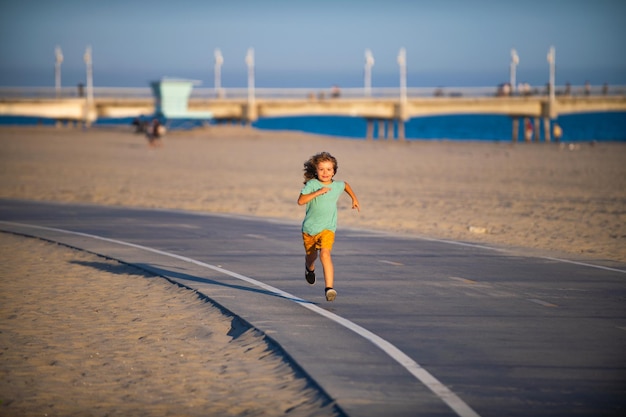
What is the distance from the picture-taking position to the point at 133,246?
1631 centimetres

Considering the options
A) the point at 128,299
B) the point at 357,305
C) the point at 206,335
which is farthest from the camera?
the point at 128,299

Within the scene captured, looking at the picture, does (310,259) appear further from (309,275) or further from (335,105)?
(335,105)

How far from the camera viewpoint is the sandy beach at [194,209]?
771 cm

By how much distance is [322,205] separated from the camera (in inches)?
421

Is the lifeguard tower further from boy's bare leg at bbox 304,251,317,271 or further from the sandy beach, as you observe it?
boy's bare leg at bbox 304,251,317,271

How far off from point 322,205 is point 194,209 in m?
13.9

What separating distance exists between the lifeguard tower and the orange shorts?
243 feet

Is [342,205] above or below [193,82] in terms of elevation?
below

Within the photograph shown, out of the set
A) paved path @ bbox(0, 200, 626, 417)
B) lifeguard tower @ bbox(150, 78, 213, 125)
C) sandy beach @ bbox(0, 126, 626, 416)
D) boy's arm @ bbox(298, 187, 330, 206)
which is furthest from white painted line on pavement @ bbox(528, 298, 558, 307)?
lifeguard tower @ bbox(150, 78, 213, 125)

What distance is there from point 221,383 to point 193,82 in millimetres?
79901

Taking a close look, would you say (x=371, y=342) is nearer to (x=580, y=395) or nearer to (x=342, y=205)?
(x=580, y=395)

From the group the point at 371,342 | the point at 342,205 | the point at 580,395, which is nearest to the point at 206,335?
the point at 371,342

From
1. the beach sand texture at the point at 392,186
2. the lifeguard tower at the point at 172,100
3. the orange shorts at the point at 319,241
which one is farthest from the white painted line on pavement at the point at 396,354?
the lifeguard tower at the point at 172,100

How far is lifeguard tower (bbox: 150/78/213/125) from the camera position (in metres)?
83.9
